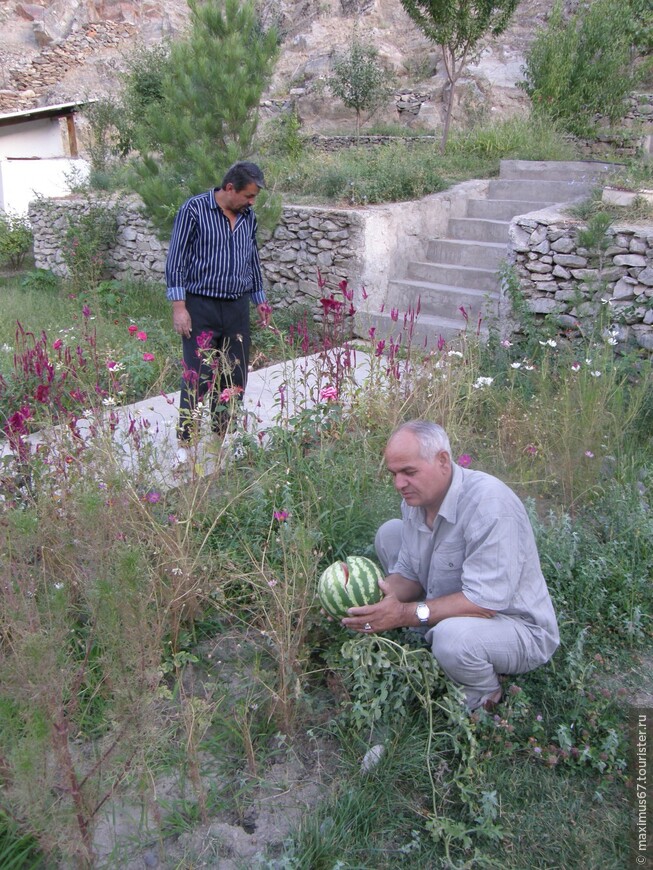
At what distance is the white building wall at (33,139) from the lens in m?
19.5

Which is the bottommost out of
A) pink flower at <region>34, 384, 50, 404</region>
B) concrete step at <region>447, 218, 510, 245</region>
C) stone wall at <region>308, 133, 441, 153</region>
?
pink flower at <region>34, 384, 50, 404</region>

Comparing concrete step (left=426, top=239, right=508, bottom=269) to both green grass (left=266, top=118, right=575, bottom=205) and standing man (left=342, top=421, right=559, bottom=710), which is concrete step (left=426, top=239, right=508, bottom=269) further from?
standing man (left=342, top=421, right=559, bottom=710)

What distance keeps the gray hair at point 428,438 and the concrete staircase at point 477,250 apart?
5301 millimetres

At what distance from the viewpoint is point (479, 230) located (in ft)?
32.6

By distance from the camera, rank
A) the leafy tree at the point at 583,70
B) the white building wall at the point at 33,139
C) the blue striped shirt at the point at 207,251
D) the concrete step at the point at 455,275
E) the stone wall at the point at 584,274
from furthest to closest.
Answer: the white building wall at the point at 33,139, the leafy tree at the point at 583,70, the concrete step at the point at 455,275, the stone wall at the point at 584,274, the blue striped shirt at the point at 207,251

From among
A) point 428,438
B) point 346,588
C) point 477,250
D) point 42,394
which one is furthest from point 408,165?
point 346,588

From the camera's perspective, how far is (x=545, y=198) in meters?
10.1

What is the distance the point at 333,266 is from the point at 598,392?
17.2 ft

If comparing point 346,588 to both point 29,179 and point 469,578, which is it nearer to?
point 469,578

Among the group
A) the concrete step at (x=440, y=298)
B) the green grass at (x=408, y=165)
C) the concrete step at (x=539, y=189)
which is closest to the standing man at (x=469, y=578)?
the concrete step at (x=440, y=298)

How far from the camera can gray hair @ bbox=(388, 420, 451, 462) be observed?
2.76m

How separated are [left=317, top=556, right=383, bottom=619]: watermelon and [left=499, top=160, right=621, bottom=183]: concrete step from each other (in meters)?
8.72

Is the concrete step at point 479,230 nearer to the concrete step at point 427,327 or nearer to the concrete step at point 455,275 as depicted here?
the concrete step at point 455,275

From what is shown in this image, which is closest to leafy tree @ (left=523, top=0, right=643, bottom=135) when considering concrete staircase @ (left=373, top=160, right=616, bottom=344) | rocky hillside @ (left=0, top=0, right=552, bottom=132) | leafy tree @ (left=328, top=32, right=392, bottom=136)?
concrete staircase @ (left=373, top=160, right=616, bottom=344)
